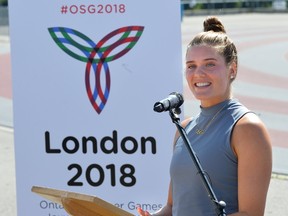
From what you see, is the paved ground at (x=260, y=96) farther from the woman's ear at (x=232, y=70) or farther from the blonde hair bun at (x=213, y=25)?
the woman's ear at (x=232, y=70)

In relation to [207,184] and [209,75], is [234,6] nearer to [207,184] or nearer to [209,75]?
[209,75]

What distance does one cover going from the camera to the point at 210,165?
2629 mm

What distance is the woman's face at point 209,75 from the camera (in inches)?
106

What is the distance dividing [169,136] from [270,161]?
1674 mm

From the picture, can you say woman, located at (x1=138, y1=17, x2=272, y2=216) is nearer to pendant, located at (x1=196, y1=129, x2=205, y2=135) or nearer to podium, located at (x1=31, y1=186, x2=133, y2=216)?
pendant, located at (x1=196, y1=129, x2=205, y2=135)

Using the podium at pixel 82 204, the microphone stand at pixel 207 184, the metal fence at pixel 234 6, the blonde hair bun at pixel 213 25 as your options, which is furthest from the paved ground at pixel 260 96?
the metal fence at pixel 234 6

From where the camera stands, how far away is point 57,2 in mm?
4102

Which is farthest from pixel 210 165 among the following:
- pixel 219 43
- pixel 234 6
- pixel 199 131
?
pixel 234 6

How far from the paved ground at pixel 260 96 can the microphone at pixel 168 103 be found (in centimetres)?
402

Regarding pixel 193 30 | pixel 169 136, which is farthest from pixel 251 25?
pixel 169 136

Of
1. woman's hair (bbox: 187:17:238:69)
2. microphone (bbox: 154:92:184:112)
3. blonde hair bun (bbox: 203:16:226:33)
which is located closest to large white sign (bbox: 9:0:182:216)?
blonde hair bun (bbox: 203:16:226:33)

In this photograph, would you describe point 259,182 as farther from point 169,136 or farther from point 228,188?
point 169,136

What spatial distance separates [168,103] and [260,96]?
1077cm

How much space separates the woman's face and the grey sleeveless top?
52 mm
